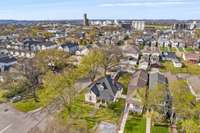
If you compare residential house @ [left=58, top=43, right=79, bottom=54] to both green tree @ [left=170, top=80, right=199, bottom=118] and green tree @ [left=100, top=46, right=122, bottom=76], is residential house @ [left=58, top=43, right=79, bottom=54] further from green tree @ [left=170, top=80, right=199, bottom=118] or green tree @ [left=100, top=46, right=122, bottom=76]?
green tree @ [left=170, top=80, right=199, bottom=118]

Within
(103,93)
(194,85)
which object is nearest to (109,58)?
(103,93)

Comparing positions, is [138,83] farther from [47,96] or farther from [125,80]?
[47,96]

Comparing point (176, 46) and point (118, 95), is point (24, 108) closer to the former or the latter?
point (118, 95)

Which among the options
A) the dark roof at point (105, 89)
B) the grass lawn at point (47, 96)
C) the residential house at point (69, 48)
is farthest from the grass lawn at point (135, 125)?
the residential house at point (69, 48)

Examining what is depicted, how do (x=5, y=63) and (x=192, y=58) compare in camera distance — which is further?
(x=192, y=58)

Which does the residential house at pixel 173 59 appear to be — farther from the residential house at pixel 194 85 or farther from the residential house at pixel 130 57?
the residential house at pixel 194 85

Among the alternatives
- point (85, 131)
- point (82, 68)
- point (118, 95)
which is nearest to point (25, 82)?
point (82, 68)
